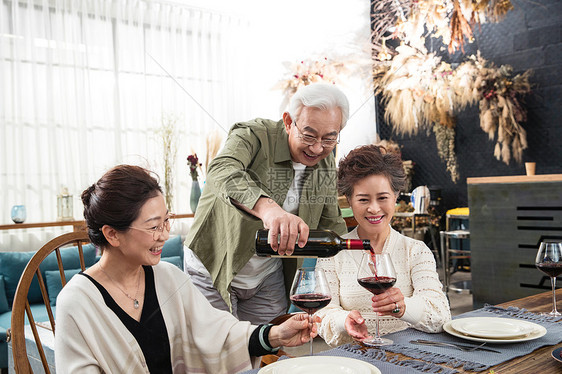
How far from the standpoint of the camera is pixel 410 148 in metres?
6.51

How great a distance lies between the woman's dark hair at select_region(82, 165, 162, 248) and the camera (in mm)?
1383

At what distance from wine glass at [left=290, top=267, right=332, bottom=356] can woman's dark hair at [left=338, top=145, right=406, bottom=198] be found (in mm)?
648

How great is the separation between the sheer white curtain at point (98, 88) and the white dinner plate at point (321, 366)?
3.30 meters

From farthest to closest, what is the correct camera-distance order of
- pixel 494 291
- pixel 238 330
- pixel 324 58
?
pixel 324 58 → pixel 494 291 → pixel 238 330

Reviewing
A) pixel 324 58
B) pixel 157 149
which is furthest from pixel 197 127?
pixel 324 58

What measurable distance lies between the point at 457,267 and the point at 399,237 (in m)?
4.50

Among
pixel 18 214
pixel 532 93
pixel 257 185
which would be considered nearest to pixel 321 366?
pixel 257 185

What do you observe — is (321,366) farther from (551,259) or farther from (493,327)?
(551,259)

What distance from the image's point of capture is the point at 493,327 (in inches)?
56.8

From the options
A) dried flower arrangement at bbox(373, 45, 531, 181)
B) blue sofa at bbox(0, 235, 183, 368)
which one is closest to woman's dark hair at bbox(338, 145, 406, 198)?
blue sofa at bbox(0, 235, 183, 368)

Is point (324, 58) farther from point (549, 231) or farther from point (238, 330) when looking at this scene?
point (238, 330)

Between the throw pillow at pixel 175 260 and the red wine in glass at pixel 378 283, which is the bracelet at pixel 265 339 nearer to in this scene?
the red wine in glass at pixel 378 283

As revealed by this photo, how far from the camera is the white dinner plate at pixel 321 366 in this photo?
3.57ft

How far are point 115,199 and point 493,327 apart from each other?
3.33 feet
